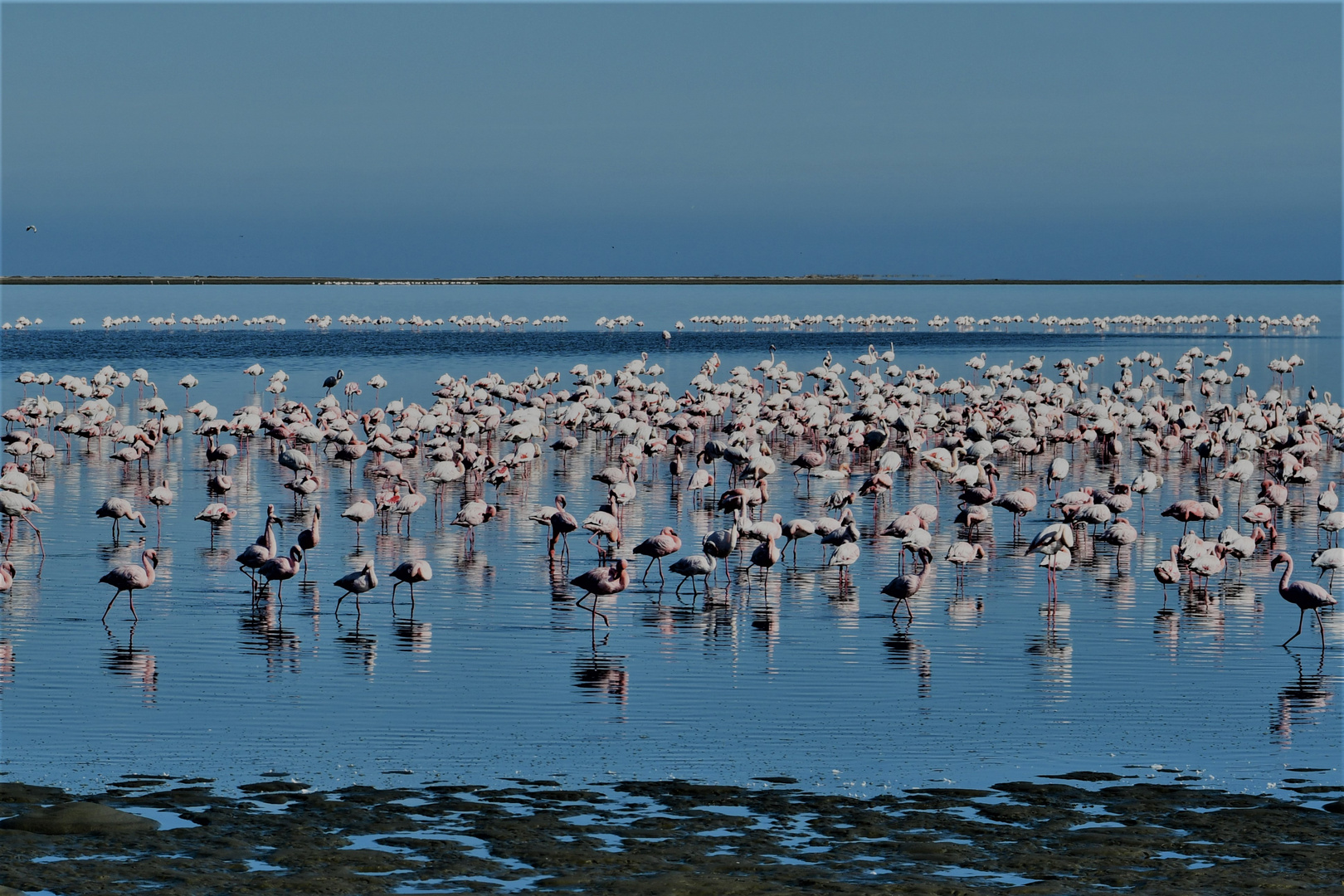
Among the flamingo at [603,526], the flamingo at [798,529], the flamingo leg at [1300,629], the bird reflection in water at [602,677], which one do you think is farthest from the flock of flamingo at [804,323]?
the bird reflection in water at [602,677]

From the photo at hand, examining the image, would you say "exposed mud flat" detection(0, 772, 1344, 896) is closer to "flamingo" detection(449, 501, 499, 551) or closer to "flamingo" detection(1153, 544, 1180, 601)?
"flamingo" detection(1153, 544, 1180, 601)

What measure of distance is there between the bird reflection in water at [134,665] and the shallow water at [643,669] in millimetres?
44

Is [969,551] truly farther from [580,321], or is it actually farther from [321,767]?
[580,321]

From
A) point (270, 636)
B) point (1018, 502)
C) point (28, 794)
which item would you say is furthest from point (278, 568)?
point (1018, 502)

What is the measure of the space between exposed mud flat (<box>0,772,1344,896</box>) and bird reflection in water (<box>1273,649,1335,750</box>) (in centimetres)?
185

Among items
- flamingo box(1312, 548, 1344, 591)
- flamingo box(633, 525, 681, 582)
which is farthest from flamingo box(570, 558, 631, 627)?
flamingo box(1312, 548, 1344, 591)

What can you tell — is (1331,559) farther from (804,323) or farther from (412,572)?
(804,323)

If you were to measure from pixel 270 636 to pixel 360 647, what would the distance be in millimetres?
959

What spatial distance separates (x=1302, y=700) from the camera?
1305cm

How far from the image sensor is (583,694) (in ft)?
43.0

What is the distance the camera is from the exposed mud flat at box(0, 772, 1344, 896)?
872 cm

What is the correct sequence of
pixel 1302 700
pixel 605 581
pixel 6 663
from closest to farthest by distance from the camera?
1. pixel 1302 700
2. pixel 6 663
3. pixel 605 581

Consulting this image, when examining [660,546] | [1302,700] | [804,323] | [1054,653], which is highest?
[804,323]

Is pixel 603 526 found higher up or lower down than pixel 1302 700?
higher up
